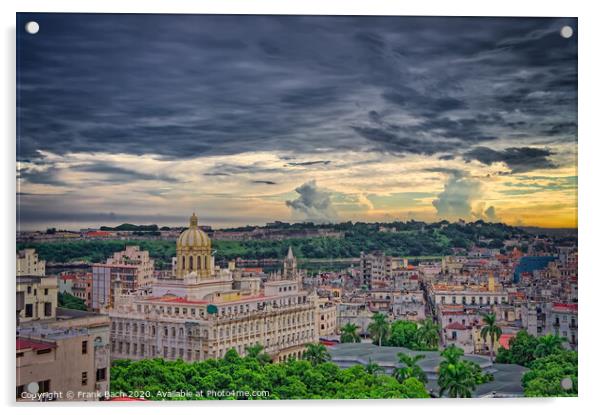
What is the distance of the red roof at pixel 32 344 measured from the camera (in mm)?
6090

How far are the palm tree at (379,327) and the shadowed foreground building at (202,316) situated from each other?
1.35 feet

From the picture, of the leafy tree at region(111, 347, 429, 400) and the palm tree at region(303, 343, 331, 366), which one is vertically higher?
the palm tree at region(303, 343, 331, 366)

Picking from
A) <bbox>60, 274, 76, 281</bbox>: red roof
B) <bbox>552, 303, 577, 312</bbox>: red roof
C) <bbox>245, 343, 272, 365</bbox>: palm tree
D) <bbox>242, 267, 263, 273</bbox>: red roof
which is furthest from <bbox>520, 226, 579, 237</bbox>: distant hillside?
<bbox>60, 274, 76, 281</bbox>: red roof

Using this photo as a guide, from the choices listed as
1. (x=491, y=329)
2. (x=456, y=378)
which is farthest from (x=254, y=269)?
(x=491, y=329)

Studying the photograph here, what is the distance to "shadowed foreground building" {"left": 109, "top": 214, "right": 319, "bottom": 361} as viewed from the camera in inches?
255

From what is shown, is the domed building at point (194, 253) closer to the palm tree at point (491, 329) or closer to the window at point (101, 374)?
the window at point (101, 374)

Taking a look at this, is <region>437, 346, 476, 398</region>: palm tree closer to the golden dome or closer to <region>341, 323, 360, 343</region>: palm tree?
<region>341, 323, 360, 343</region>: palm tree

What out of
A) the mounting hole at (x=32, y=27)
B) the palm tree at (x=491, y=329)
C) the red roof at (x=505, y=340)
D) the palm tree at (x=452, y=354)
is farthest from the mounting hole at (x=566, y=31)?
the mounting hole at (x=32, y=27)

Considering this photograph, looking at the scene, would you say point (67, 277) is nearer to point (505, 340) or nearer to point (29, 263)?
point (29, 263)

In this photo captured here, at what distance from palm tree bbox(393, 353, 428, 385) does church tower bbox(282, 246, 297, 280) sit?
998 mm

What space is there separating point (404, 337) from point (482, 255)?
2.80 ft

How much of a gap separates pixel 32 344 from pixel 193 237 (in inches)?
51.9

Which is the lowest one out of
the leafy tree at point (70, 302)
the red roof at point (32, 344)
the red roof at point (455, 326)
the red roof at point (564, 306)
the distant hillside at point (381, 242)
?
the red roof at point (32, 344)

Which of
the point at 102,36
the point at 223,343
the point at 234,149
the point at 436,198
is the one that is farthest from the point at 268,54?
the point at 223,343
